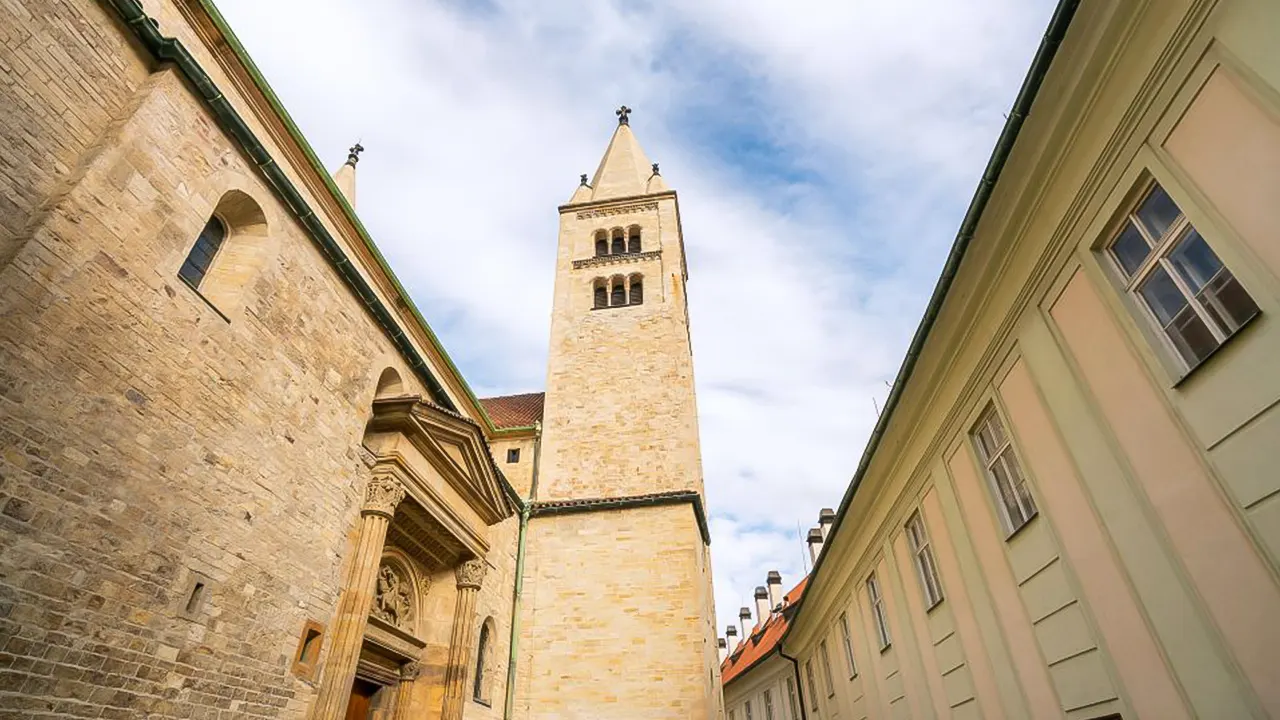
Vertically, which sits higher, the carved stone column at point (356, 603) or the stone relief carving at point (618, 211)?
the stone relief carving at point (618, 211)

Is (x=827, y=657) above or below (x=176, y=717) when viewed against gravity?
above

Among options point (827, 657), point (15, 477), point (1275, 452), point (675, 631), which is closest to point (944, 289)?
point (1275, 452)

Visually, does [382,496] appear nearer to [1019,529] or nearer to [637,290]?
[1019,529]

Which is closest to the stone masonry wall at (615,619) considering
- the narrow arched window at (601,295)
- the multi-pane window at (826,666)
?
the multi-pane window at (826,666)

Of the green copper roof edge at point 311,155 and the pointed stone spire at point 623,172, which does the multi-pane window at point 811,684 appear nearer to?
the green copper roof edge at point 311,155

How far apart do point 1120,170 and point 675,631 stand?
1307cm

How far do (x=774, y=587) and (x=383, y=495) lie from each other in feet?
94.1

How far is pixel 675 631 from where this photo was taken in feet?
49.1

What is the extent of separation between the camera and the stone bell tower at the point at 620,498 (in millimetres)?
14586

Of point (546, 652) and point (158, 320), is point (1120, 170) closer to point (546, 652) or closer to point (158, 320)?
point (158, 320)

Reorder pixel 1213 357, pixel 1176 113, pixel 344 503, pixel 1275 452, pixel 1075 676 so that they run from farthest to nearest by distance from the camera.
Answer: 1. pixel 344 503
2. pixel 1075 676
3. pixel 1176 113
4. pixel 1213 357
5. pixel 1275 452

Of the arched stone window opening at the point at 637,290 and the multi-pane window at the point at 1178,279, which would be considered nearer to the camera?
the multi-pane window at the point at 1178,279

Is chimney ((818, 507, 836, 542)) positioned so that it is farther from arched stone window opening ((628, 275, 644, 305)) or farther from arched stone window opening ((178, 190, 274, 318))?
arched stone window opening ((178, 190, 274, 318))

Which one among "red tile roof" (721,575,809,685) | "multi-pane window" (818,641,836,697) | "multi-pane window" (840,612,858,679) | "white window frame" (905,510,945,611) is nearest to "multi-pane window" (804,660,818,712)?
"multi-pane window" (818,641,836,697)
